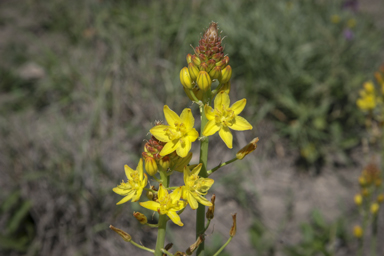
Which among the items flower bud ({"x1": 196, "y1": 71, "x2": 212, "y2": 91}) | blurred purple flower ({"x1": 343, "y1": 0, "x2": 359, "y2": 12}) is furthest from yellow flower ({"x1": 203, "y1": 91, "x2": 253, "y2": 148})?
blurred purple flower ({"x1": 343, "y1": 0, "x2": 359, "y2": 12})

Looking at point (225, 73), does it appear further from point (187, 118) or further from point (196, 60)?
point (187, 118)

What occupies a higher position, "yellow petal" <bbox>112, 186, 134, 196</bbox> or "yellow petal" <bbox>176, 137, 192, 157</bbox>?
"yellow petal" <bbox>176, 137, 192, 157</bbox>

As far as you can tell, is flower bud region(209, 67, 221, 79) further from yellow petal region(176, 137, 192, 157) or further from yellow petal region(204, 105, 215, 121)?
yellow petal region(176, 137, 192, 157)

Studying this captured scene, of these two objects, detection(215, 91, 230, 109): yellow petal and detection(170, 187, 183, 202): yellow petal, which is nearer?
detection(170, 187, 183, 202): yellow petal

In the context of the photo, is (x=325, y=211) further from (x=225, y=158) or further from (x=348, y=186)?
(x=225, y=158)

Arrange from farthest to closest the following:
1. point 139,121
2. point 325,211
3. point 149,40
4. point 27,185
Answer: point 149,40
point 139,121
point 325,211
point 27,185

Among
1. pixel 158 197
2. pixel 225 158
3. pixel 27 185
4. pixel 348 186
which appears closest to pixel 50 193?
pixel 27 185

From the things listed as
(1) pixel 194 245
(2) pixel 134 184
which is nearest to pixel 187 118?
(2) pixel 134 184
